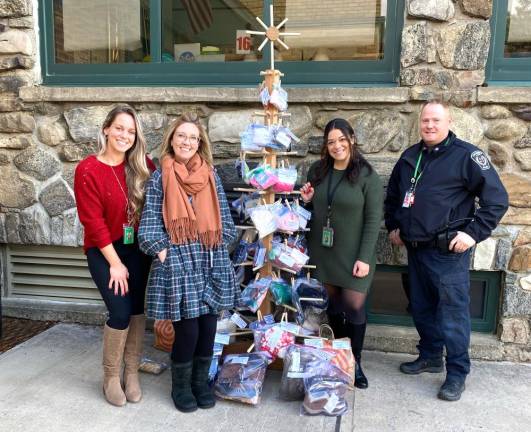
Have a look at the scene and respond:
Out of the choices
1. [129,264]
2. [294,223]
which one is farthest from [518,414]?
[129,264]

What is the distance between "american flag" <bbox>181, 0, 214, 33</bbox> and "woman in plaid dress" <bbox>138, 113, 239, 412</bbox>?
1.57 meters

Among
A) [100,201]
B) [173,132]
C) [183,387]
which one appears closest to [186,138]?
[173,132]

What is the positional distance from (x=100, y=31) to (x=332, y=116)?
213 centimetres

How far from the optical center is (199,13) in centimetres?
410

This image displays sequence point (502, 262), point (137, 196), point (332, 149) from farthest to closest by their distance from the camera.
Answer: point (502, 262) → point (332, 149) → point (137, 196)

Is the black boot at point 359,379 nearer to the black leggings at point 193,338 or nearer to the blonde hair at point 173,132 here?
the black leggings at point 193,338

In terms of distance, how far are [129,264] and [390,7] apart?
255 cm

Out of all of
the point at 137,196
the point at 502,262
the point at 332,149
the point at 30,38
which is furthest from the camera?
the point at 30,38

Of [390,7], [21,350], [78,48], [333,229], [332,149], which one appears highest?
[390,7]

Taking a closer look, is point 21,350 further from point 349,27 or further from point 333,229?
point 349,27

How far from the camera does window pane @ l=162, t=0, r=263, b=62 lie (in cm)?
401

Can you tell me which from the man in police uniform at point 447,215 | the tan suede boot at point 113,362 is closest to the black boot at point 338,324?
the man in police uniform at point 447,215

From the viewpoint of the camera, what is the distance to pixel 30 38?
4.12 metres

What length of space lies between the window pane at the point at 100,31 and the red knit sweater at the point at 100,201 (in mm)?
1678
